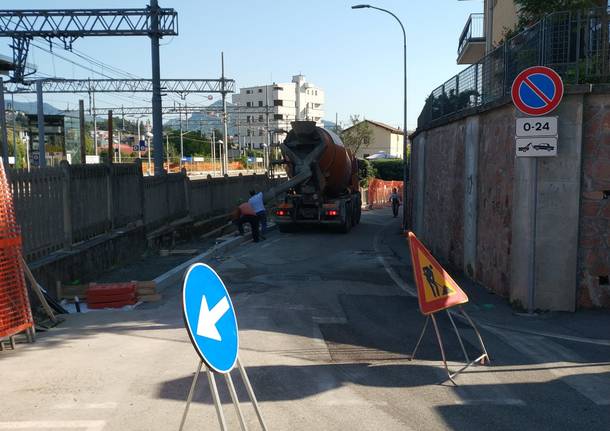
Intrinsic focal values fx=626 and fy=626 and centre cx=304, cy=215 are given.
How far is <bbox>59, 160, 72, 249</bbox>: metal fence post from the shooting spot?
10.9 m

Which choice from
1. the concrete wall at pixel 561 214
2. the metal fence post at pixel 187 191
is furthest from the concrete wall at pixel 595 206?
the metal fence post at pixel 187 191

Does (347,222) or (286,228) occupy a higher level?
(347,222)

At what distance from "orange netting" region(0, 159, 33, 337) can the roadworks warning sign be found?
4.42 metres

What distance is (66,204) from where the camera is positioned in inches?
433

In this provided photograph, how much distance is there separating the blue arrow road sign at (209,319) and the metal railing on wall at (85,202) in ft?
20.4

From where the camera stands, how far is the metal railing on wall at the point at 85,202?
9562mm

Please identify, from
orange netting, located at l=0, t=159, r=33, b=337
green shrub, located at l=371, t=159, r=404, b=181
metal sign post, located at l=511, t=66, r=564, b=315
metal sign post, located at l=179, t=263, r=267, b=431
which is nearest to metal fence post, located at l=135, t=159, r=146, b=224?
orange netting, located at l=0, t=159, r=33, b=337

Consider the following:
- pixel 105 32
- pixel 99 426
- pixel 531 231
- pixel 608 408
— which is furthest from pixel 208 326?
pixel 105 32

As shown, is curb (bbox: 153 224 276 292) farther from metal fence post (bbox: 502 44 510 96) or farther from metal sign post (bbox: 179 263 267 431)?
metal sign post (bbox: 179 263 267 431)

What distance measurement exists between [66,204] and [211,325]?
8208mm

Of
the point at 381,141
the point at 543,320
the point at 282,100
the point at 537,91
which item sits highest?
the point at 282,100

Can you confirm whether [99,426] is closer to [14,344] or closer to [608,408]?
[14,344]

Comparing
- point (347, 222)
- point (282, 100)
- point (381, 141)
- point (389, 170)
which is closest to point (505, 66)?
point (347, 222)

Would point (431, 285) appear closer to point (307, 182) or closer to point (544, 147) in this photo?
point (544, 147)
